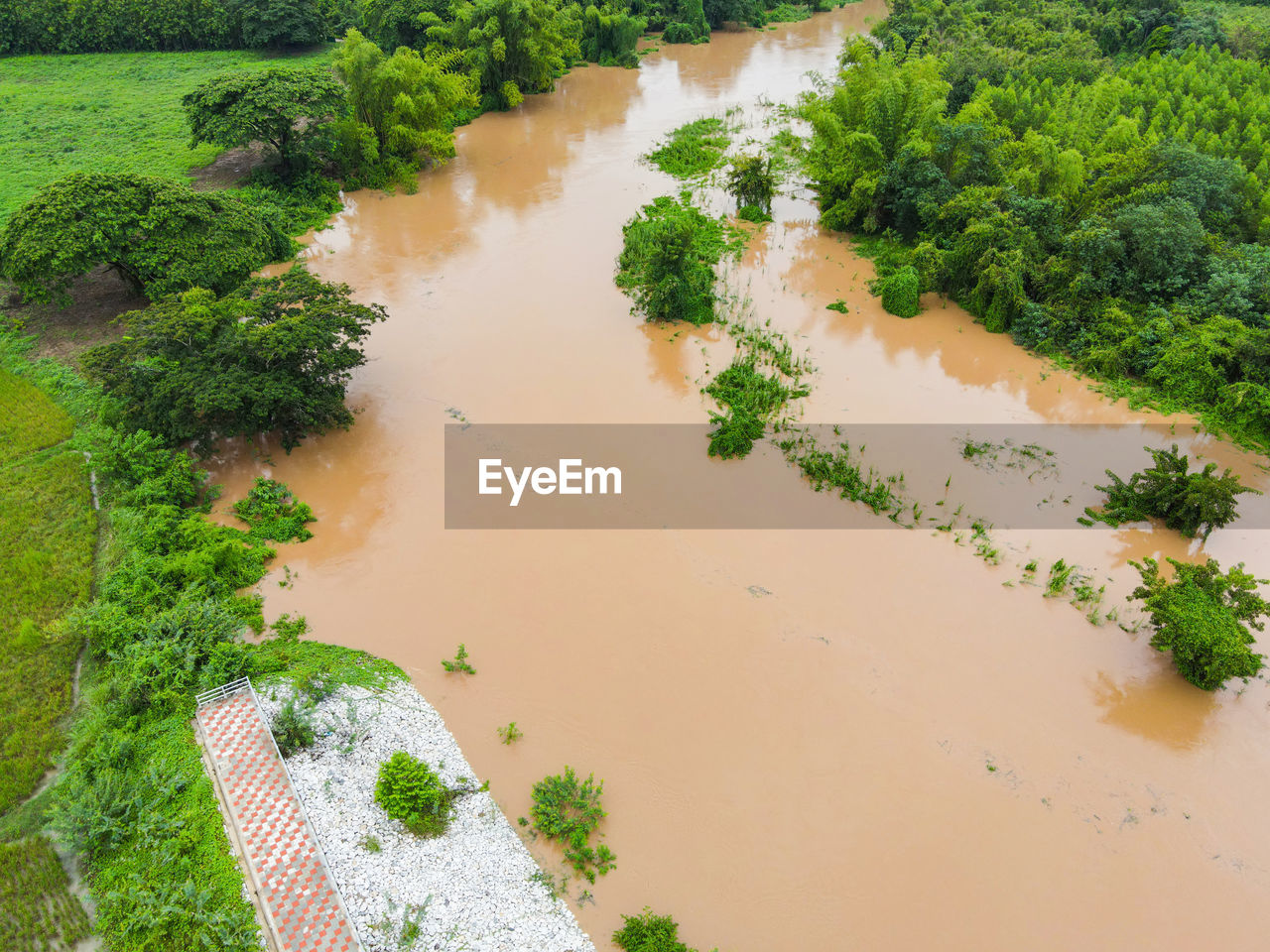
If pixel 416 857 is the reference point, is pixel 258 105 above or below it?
above

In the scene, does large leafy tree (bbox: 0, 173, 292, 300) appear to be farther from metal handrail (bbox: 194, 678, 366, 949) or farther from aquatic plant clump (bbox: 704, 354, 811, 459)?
aquatic plant clump (bbox: 704, 354, 811, 459)

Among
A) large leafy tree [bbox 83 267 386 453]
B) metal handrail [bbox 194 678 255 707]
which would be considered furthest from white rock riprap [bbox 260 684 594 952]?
large leafy tree [bbox 83 267 386 453]

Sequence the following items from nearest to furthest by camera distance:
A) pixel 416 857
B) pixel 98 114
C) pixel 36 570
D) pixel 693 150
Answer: pixel 416 857 < pixel 36 570 < pixel 693 150 < pixel 98 114

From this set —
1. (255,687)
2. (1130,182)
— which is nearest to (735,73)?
(1130,182)

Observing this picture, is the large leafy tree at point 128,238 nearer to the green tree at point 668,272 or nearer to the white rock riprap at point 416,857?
the green tree at point 668,272

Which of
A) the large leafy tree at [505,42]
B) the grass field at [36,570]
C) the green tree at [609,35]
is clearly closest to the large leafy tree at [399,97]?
the large leafy tree at [505,42]

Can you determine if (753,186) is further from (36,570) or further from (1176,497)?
(36,570)

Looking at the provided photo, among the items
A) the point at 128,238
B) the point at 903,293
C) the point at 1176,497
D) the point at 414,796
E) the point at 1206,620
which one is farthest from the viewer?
the point at 903,293

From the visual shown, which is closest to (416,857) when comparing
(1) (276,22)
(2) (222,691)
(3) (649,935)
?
(3) (649,935)

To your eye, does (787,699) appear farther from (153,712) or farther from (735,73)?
(735,73)
